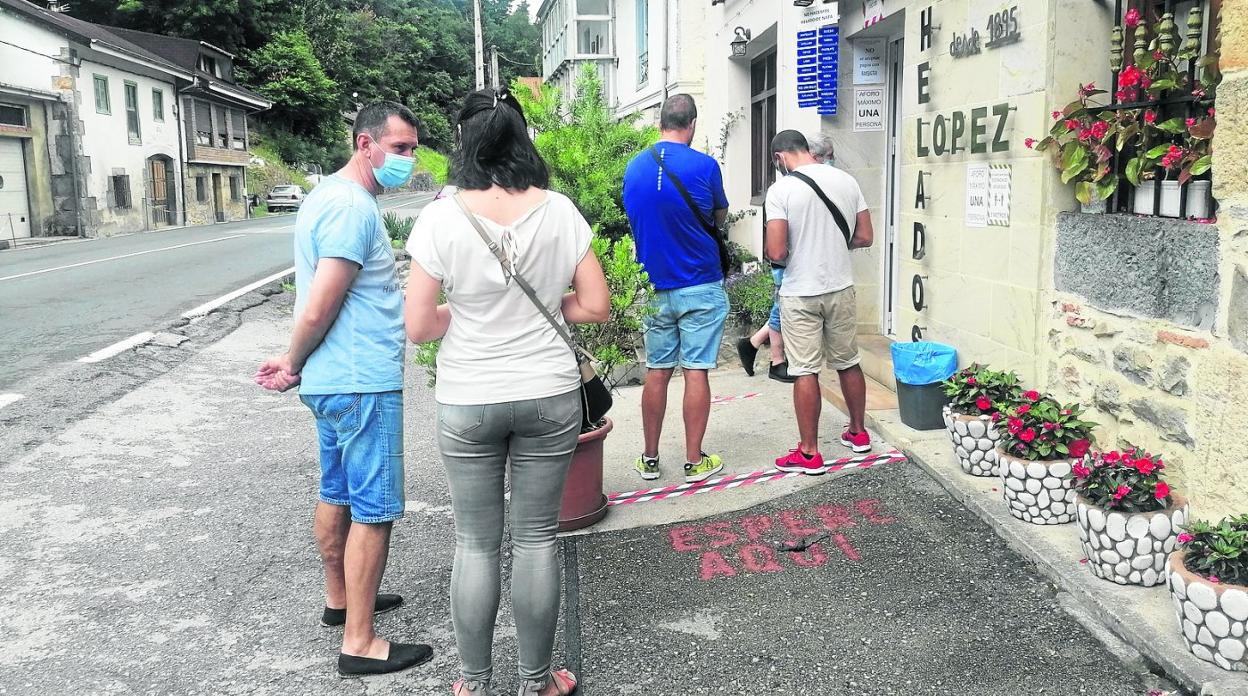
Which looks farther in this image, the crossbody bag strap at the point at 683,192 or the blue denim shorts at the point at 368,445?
the crossbody bag strap at the point at 683,192

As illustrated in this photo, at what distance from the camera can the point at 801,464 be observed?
525 centimetres

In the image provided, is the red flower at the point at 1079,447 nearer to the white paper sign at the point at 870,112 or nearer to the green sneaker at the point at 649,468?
the green sneaker at the point at 649,468

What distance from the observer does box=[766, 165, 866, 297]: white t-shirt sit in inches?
203

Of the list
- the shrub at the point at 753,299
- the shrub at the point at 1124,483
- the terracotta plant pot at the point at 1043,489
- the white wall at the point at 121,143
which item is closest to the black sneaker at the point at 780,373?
the shrub at the point at 753,299

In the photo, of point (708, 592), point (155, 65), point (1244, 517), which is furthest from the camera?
point (155, 65)

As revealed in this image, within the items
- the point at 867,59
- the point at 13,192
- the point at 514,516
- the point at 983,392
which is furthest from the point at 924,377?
the point at 13,192

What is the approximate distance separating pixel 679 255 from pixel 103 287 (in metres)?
11.5

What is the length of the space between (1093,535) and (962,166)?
261 centimetres

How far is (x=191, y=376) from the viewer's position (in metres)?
8.34

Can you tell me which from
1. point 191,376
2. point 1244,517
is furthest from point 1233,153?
point 191,376

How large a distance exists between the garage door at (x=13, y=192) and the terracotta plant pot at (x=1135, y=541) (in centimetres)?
2830

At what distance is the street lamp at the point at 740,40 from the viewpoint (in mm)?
10496

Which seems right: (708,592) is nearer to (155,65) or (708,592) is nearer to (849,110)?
(849,110)

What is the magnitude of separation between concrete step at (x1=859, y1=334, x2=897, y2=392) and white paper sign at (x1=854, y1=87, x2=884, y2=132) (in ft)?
5.28
